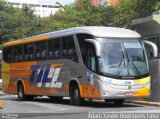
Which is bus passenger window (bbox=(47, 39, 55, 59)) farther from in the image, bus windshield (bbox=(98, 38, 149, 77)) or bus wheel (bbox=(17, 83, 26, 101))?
bus wheel (bbox=(17, 83, 26, 101))

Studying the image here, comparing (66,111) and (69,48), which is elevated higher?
(69,48)

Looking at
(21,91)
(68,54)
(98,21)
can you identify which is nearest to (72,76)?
(68,54)

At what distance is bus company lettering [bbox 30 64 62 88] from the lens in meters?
23.6

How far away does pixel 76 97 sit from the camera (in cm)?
2155

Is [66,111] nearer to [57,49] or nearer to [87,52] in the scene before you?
[87,52]

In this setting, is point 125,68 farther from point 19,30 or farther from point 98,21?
point 19,30

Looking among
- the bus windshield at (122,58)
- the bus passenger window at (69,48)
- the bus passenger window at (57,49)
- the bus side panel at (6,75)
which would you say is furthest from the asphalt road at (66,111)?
the bus side panel at (6,75)

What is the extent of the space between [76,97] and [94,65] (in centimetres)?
221

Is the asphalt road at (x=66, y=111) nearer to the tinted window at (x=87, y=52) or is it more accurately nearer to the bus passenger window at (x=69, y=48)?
the tinted window at (x=87, y=52)

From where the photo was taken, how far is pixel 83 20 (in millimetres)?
38219

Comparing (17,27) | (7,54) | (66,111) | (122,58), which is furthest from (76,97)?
(17,27)

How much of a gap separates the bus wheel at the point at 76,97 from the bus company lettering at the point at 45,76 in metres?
1.32

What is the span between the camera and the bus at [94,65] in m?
19.7

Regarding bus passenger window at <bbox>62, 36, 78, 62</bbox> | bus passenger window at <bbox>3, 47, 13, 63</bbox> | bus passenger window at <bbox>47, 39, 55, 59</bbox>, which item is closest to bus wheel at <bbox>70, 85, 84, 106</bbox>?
bus passenger window at <bbox>62, 36, 78, 62</bbox>
